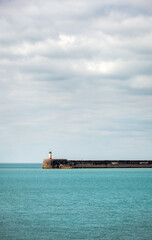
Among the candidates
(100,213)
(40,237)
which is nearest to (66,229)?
(40,237)

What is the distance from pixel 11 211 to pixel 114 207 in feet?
26.3

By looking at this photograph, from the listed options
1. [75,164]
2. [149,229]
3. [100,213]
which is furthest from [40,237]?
[75,164]

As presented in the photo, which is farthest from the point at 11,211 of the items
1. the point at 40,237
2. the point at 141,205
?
the point at 141,205

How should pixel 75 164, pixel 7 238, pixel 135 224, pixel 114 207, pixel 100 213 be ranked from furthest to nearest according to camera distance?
pixel 75 164, pixel 114 207, pixel 100 213, pixel 135 224, pixel 7 238

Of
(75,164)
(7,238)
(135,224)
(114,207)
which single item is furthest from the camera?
(75,164)

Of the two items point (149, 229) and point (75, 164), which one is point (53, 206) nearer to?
point (149, 229)

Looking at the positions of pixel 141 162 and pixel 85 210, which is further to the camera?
pixel 141 162

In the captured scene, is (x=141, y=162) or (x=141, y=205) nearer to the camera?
(x=141, y=205)

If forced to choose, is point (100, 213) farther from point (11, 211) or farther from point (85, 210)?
point (11, 211)

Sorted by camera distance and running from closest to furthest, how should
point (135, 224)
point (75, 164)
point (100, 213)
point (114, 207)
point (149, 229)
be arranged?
1. point (149, 229)
2. point (135, 224)
3. point (100, 213)
4. point (114, 207)
5. point (75, 164)

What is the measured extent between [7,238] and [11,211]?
28.8 ft

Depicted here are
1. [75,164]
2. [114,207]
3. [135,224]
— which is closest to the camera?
[135,224]

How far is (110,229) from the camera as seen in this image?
20953 mm

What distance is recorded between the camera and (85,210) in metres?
28.1
